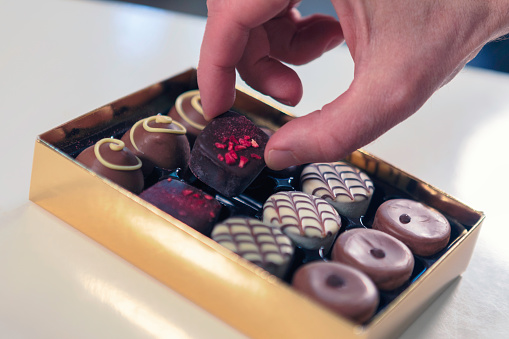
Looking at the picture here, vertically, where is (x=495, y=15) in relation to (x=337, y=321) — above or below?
above

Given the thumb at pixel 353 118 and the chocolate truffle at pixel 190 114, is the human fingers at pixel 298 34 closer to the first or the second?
the chocolate truffle at pixel 190 114

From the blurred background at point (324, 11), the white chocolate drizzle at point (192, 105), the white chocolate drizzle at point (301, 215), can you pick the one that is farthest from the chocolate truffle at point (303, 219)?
the blurred background at point (324, 11)

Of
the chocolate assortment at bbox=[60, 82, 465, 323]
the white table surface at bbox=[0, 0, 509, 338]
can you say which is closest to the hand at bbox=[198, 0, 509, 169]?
the chocolate assortment at bbox=[60, 82, 465, 323]

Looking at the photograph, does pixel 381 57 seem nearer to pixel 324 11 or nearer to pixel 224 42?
pixel 224 42

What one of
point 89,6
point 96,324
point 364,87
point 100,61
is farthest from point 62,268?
point 89,6

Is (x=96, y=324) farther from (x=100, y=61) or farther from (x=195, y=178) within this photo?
(x=100, y=61)

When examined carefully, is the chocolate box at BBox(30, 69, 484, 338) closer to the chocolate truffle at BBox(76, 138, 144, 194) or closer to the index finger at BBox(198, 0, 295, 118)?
the chocolate truffle at BBox(76, 138, 144, 194)

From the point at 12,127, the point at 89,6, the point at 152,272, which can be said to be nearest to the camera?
the point at 152,272
